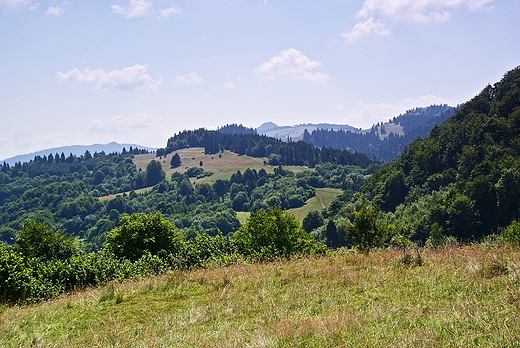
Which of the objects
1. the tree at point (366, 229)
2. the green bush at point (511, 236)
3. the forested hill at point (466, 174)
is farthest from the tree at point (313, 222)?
the tree at point (366, 229)

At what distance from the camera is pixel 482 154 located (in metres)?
68.1

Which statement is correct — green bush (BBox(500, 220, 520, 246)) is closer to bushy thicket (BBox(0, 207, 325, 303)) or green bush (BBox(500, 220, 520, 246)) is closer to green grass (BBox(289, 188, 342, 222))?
bushy thicket (BBox(0, 207, 325, 303))

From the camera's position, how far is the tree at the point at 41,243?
61.0ft

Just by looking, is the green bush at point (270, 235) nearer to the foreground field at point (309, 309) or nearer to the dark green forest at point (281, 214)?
the dark green forest at point (281, 214)

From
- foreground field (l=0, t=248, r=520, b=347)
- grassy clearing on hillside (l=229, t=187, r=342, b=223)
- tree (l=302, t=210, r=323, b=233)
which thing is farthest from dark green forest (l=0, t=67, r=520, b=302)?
grassy clearing on hillside (l=229, t=187, r=342, b=223)

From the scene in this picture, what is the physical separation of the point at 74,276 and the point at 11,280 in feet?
8.12

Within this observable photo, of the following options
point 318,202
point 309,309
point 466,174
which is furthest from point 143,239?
point 318,202

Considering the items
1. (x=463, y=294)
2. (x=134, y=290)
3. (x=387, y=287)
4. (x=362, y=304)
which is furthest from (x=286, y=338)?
(x=134, y=290)

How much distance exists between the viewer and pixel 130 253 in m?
23.0

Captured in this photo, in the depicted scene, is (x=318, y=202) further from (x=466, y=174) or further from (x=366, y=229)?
(x=366, y=229)

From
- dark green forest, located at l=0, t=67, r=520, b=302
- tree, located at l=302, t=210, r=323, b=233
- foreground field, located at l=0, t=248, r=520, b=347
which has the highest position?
foreground field, located at l=0, t=248, r=520, b=347

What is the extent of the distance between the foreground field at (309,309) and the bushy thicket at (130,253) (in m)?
2.20

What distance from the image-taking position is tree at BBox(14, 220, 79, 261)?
61.0 feet

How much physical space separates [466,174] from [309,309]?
7758cm
